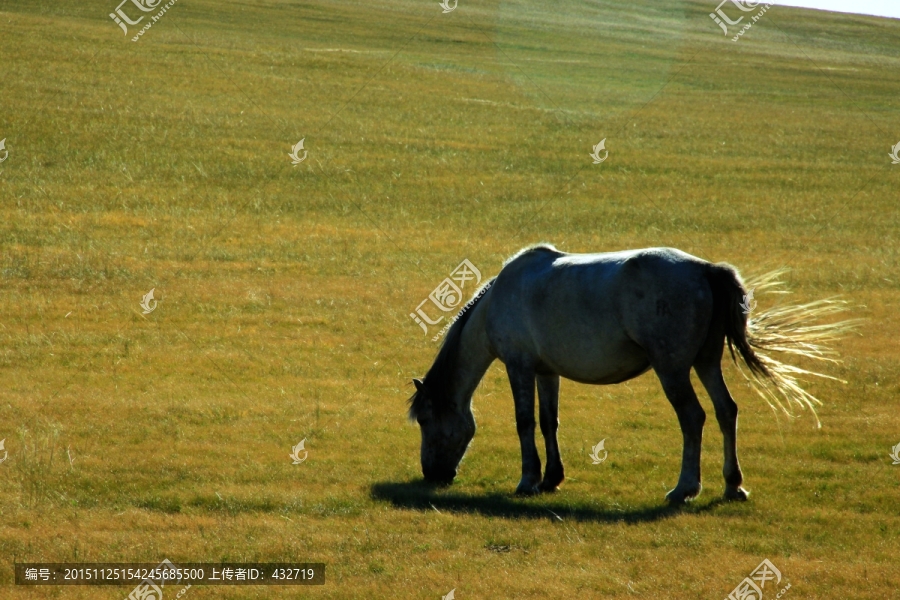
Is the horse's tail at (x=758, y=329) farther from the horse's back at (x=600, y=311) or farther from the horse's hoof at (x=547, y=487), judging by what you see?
the horse's hoof at (x=547, y=487)

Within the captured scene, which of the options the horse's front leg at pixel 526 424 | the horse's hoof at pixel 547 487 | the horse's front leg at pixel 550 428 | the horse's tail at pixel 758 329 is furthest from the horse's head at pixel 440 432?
the horse's tail at pixel 758 329

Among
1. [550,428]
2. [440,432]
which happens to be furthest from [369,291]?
[550,428]

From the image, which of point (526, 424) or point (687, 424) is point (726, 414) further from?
point (526, 424)

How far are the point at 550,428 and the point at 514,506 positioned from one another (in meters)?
1.12

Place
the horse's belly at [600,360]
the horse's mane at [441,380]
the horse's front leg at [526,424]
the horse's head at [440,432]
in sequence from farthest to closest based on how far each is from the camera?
1. the horse's mane at [441,380]
2. the horse's head at [440,432]
3. the horse's front leg at [526,424]
4. the horse's belly at [600,360]

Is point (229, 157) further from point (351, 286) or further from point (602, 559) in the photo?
point (602, 559)

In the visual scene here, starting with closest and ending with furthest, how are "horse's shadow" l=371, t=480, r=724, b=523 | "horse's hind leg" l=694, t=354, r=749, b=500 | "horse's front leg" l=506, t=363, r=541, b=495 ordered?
"horse's shadow" l=371, t=480, r=724, b=523 → "horse's hind leg" l=694, t=354, r=749, b=500 → "horse's front leg" l=506, t=363, r=541, b=495

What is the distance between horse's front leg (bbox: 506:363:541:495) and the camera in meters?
9.67

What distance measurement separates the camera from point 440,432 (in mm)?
10172

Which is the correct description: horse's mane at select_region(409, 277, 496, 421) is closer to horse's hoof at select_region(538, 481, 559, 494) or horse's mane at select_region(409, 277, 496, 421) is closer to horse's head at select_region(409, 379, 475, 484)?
horse's head at select_region(409, 379, 475, 484)

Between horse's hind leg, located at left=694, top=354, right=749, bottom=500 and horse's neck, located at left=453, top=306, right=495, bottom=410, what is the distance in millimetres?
2242

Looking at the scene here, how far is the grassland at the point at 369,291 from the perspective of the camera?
8062mm

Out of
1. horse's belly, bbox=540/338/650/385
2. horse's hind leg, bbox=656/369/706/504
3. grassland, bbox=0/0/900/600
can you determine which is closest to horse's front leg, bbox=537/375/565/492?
grassland, bbox=0/0/900/600

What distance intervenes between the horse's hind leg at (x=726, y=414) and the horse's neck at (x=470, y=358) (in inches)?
88.3
